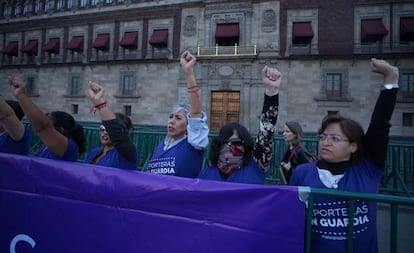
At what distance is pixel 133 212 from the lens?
185 cm

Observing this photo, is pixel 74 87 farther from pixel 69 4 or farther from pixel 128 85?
pixel 69 4

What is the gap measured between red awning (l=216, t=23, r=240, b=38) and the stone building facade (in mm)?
73

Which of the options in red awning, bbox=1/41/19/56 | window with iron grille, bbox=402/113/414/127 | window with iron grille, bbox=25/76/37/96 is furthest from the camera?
red awning, bbox=1/41/19/56

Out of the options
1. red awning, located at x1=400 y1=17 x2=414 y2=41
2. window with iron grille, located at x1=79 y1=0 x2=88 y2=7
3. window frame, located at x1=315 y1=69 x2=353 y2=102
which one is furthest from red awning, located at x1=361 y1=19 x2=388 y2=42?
window with iron grille, located at x1=79 y1=0 x2=88 y2=7

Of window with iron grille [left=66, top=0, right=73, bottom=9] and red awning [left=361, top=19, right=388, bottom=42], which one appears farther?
window with iron grille [left=66, top=0, right=73, bottom=9]

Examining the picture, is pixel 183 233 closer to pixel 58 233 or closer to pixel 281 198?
pixel 281 198

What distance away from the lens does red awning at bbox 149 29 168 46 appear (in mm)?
20125

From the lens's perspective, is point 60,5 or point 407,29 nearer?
point 407,29

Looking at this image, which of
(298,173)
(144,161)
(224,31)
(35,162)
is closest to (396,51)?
(224,31)

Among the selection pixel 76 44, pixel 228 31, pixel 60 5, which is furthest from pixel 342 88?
pixel 60 5

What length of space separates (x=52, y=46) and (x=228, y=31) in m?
16.3

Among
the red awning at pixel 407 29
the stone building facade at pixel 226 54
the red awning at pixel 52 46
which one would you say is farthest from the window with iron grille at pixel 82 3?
the red awning at pixel 407 29

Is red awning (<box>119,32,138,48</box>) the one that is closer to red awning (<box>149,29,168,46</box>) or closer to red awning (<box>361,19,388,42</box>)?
red awning (<box>149,29,168,46</box>)

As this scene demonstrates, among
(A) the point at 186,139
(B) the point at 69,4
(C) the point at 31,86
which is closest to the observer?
(A) the point at 186,139
